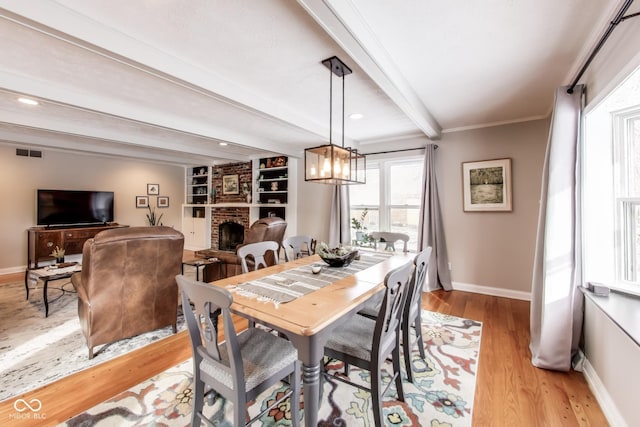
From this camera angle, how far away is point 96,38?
5.50 ft

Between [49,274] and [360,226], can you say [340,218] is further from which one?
[49,274]

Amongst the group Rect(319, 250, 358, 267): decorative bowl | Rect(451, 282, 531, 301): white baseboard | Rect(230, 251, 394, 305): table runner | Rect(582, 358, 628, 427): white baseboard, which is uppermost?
Rect(319, 250, 358, 267): decorative bowl

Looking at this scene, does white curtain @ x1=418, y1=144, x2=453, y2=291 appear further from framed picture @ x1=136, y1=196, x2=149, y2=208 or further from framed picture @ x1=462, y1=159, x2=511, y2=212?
framed picture @ x1=136, y1=196, x2=149, y2=208

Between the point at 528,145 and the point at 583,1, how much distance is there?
2367 millimetres

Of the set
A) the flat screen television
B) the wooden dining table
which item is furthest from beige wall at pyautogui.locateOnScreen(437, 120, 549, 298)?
the flat screen television

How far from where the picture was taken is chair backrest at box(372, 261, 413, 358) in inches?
55.9

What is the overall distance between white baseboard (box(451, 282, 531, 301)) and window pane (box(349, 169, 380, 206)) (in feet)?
5.94

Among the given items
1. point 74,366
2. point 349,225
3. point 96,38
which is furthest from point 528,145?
point 74,366

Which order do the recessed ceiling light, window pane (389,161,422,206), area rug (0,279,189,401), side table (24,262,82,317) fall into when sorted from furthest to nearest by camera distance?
window pane (389,161,422,206) → side table (24,262,82,317) → the recessed ceiling light → area rug (0,279,189,401)

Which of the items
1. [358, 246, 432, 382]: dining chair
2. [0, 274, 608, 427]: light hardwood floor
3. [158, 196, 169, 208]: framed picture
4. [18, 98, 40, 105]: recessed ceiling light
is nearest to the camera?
[0, 274, 608, 427]: light hardwood floor

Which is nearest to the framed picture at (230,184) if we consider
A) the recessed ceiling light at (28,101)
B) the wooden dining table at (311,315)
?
the recessed ceiling light at (28,101)

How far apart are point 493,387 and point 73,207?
24.9 ft

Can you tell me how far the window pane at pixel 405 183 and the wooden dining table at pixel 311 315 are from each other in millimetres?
2865

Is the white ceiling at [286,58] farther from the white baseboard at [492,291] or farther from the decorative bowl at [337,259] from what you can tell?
the white baseboard at [492,291]
